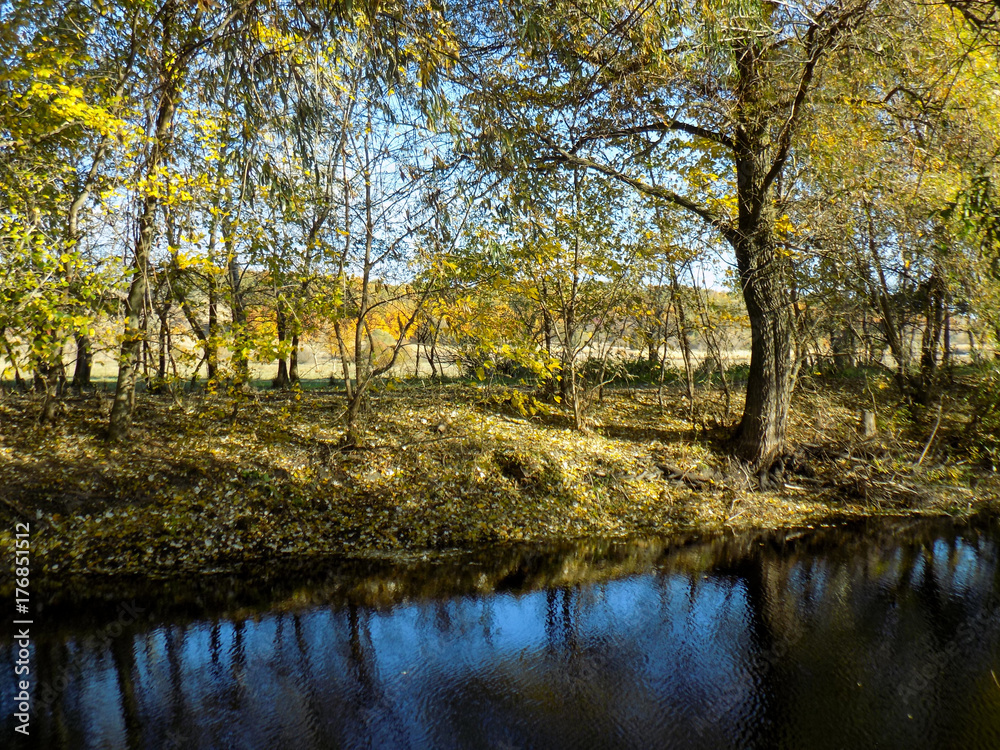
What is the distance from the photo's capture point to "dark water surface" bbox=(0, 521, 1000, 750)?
456cm

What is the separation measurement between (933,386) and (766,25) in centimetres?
1008

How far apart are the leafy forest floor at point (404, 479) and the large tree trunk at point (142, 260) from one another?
1.79 feet

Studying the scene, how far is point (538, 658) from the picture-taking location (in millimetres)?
5699

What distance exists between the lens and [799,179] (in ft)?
35.7

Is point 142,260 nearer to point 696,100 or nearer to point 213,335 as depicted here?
point 213,335

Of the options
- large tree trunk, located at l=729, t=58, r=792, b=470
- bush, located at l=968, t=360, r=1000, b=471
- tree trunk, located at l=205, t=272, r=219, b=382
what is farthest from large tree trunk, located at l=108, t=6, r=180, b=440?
bush, located at l=968, t=360, r=1000, b=471

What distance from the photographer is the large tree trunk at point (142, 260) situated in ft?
22.4

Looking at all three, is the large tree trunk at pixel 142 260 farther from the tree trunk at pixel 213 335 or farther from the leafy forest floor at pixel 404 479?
the tree trunk at pixel 213 335

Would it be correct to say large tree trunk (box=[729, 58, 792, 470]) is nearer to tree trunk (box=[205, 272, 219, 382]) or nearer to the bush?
the bush

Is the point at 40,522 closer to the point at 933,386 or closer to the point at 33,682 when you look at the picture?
the point at 33,682

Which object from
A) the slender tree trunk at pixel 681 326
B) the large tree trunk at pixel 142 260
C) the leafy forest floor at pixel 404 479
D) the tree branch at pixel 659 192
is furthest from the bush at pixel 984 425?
the large tree trunk at pixel 142 260

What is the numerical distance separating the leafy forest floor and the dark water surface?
1069 millimetres

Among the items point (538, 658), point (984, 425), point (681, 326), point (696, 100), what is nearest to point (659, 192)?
point (696, 100)

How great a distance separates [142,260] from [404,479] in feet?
16.1
